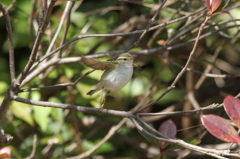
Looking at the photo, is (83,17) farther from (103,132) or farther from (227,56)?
(227,56)

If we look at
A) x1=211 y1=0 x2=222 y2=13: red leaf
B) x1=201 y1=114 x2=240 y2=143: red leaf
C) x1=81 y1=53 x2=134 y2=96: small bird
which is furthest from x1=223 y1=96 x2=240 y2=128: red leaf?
x1=81 y1=53 x2=134 y2=96: small bird

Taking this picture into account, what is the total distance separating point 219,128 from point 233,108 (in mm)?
101

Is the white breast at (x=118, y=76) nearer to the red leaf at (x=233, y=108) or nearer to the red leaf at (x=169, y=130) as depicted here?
the red leaf at (x=169, y=130)

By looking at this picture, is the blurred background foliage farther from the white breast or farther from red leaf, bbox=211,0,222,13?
red leaf, bbox=211,0,222,13

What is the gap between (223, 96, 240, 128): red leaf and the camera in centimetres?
122

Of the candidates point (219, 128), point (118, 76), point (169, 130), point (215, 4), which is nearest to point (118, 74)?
point (118, 76)

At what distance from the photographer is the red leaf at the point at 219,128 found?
1.18 metres

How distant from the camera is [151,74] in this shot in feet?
11.1

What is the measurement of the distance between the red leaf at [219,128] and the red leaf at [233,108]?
0.11 feet

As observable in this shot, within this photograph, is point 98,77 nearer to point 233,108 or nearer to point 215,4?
point 215,4

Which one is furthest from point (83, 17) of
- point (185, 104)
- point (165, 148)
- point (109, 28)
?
point (165, 148)

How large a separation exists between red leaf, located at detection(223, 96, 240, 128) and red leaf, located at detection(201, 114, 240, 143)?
33mm

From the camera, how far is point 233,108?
4.09 feet

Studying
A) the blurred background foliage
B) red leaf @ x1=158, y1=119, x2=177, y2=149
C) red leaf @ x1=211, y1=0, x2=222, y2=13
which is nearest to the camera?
red leaf @ x1=211, y1=0, x2=222, y2=13
